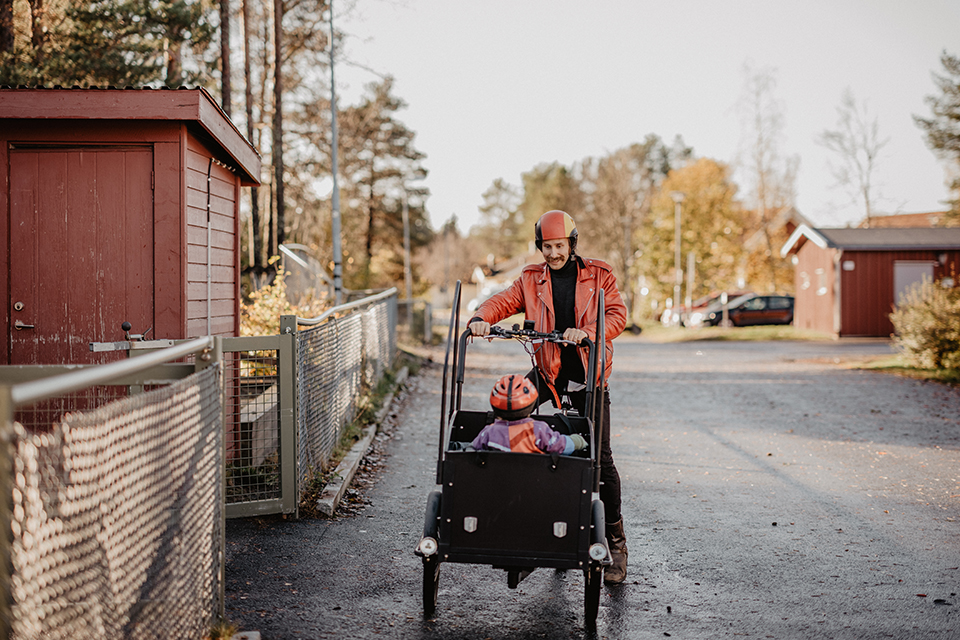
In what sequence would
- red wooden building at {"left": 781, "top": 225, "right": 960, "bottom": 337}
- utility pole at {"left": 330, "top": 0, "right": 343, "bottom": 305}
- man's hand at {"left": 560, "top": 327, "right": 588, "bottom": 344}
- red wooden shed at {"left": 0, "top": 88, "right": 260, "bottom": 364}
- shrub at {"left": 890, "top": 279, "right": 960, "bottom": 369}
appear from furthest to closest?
red wooden building at {"left": 781, "top": 225, "right": 960, "bottom": 337} < utility pole at {"left": 330, "top": 0, "right": 343, "bottom": 305} < shrub at {"left": 890, "top": 279, "right": 960, "bottom": 369} < red wooden shed at {"left": 0, "top": 88, "right": 260, "bottom": 364} < man's hand at {"left": 560, "top": 327, "right": 588, "bottom": 344}

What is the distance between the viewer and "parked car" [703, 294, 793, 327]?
124 feet

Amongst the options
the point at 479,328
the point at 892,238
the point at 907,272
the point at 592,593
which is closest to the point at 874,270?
the point at 907,272

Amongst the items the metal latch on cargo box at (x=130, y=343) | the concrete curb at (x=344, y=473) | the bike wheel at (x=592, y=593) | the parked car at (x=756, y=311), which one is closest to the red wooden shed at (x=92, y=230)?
the metal latch on cargo box at (x=130, y=343)

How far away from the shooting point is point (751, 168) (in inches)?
1924

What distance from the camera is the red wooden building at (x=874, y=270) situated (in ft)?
99.0

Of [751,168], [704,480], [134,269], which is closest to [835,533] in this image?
[704,480]

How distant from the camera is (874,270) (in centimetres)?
3038

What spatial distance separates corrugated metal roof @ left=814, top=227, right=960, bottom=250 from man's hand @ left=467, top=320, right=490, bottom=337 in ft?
94.7

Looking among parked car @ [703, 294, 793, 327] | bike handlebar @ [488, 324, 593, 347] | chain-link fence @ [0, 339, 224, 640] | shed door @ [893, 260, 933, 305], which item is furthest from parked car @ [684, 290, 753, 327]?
chain-link fence @ [0, 339, 224, 640]

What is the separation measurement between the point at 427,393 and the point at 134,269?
820 cm

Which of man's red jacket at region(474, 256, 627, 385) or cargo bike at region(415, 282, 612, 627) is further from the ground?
man's red jacket at region(474, 256, 627, 385)

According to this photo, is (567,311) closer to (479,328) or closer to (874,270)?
(479,328)

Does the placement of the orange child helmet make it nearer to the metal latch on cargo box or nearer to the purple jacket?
the purple jacket

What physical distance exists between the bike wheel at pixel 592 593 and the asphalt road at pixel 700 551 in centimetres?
8
